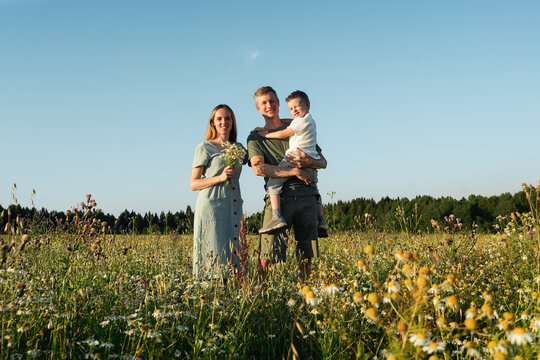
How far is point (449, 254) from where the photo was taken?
5562mm

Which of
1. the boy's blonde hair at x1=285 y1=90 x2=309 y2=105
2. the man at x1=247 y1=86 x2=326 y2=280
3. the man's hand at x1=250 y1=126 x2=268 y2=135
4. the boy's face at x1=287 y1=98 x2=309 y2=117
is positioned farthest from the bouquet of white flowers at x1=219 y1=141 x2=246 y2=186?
the boy's blonde hair at x1=285 y1=90 x2=309 y2=105

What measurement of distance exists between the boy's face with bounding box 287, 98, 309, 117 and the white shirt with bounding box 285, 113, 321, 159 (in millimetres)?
307

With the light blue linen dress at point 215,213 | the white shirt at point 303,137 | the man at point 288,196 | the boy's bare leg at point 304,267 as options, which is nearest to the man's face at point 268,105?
the man at point 288,196

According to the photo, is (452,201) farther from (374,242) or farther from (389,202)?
(374,242)

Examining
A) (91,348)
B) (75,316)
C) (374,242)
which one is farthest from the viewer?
(374,242)

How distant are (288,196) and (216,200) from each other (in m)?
0.92

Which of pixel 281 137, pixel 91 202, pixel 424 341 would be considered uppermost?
pixel 281 137

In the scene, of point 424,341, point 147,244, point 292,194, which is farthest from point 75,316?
point 147,244

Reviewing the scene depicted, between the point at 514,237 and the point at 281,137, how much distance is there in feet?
13.9

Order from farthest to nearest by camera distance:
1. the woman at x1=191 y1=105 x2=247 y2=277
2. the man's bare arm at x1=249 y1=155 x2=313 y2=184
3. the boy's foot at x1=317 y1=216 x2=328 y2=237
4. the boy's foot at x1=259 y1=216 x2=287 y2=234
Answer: the boy's foot at x1=317 y1=216 x2=328 y2=237 < the woman at x1=191 y1=105 x2=247 y2=277 < the man's bare arm at x1=249 y1=155 x2=313 y2=184 < the boy's foot at x1=259 y1=216 x2=287 y2=234

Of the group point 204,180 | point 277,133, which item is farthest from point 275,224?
point 277,133

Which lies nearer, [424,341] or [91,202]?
[424,341]

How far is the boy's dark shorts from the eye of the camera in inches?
197

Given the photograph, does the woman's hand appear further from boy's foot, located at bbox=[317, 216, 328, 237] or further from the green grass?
boy's foot, located at bbox=[317, 216, 328, 237]
